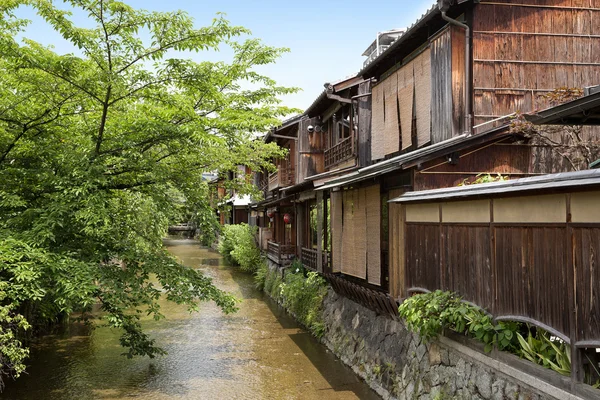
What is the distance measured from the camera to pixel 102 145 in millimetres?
12188

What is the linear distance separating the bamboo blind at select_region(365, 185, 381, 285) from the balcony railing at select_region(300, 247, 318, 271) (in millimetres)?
6150

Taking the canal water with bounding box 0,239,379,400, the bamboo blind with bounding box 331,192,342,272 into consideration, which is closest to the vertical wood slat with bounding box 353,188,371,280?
the bamboo blind with bounding box 331,192,342,272

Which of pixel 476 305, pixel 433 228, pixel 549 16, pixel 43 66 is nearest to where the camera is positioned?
pixel 476 305

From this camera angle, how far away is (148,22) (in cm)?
1063

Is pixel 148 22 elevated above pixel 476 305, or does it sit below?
above

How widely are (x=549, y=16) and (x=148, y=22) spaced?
952cm

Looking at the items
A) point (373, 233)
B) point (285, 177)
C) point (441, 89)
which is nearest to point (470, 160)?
point (441, 89)

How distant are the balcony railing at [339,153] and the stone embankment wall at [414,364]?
17.8 ft

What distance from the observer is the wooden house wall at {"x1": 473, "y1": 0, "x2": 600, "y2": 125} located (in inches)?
448

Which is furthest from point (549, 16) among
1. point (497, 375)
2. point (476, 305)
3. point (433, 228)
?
point (497, 375)

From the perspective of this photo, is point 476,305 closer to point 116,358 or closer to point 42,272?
point 42,272

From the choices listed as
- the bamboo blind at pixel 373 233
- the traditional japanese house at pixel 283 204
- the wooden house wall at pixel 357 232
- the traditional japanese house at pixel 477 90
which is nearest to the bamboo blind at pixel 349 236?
the wooden house wall at pixel 357 232

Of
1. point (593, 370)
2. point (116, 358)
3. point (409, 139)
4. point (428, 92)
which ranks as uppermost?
point (428, 92)

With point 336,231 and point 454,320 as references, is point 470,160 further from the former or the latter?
point 336,231
